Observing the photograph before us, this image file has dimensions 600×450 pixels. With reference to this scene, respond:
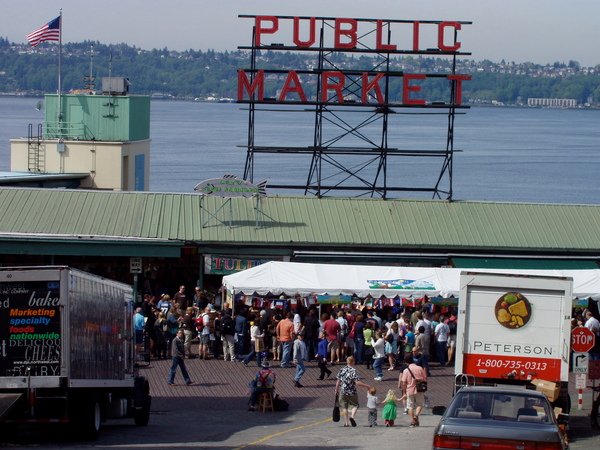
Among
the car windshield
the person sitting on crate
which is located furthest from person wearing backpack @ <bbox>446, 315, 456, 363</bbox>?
the car windshield

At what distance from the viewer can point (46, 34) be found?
5875 centimetres

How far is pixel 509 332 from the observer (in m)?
21.9

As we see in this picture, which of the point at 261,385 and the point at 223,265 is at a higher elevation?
the point at 223,265

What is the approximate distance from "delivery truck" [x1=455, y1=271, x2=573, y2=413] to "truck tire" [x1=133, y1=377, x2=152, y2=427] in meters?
5.90

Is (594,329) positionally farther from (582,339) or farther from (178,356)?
(178,356)

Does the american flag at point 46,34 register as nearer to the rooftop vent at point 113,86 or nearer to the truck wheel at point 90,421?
the rooftop vent at point 113,86

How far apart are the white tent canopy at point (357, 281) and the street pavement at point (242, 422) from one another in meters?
1.98

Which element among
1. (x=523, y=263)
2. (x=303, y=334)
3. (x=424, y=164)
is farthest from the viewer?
(x=424, y=164)

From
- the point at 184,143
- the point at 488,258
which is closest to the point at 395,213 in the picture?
the point at 488,258

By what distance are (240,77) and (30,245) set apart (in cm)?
1127

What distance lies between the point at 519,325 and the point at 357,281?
9.82m

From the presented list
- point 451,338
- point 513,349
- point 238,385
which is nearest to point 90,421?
point 513,349

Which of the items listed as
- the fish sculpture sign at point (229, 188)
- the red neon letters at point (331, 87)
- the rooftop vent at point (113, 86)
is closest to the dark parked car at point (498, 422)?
the fish sculpture sign at point (229, 188)

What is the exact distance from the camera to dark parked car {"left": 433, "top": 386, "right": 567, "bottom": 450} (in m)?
14.9
